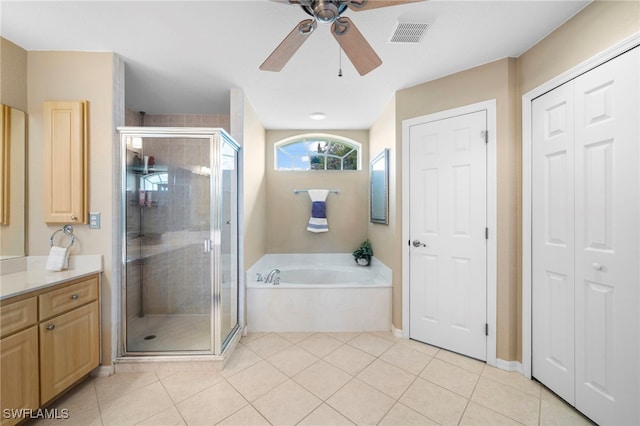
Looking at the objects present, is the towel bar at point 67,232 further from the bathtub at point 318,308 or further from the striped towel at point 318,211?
the striped towel at point 318,211

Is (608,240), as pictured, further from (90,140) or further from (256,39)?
(90,140)

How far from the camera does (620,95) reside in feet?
4.66

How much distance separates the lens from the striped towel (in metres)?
3.84

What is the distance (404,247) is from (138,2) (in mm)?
2686

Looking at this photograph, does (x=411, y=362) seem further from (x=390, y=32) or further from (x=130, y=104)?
(x=130, y=104)

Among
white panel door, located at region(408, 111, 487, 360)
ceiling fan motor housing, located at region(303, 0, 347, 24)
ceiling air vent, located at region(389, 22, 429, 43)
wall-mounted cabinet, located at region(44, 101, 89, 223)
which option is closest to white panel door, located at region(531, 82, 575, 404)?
white panel door, located at region(408, 111, 487, 360)

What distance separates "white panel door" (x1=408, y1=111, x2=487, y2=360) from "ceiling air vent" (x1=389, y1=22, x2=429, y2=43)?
2.70ft

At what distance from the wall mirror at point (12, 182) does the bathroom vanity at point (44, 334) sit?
234 millimetres

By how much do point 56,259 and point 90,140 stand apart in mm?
919

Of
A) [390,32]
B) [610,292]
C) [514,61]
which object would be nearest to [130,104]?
[390,32]

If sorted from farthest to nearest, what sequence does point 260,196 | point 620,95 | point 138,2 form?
point 260,196, point 138,2, point 620,95

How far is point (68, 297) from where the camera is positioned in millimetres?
1771

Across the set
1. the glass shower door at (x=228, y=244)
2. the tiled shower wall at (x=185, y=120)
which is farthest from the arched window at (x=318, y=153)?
the glass shower door at (x=228, y=244)

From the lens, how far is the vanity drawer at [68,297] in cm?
161
